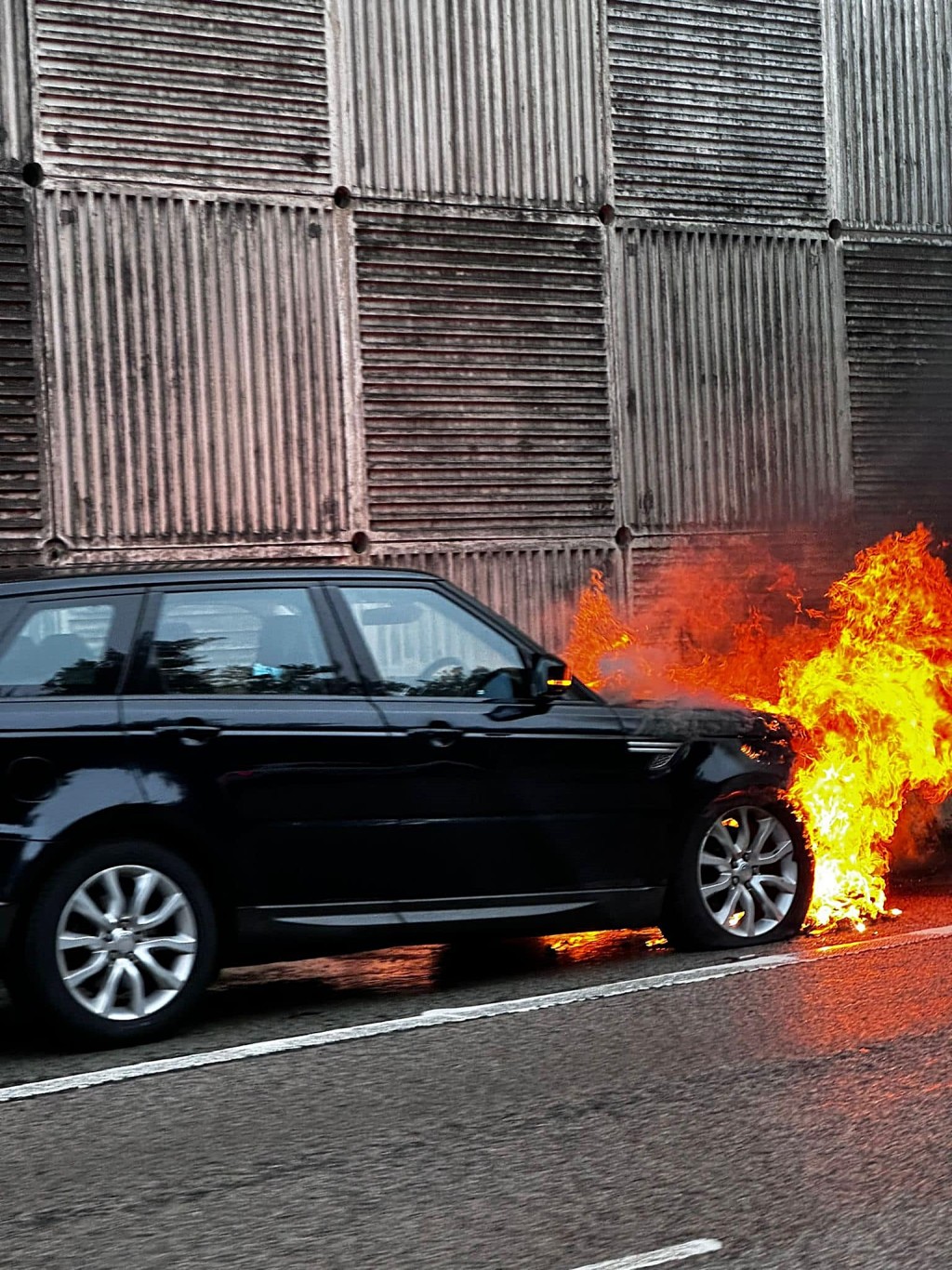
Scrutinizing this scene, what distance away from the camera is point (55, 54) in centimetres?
1230

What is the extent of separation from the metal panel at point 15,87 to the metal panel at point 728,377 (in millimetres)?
4790

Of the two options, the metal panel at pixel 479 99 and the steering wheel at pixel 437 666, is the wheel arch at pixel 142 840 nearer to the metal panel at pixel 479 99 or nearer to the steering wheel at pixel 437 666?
the steering wheel at pixel 437 666

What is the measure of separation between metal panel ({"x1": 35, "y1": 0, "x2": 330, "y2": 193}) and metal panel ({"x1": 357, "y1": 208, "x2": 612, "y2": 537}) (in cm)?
89

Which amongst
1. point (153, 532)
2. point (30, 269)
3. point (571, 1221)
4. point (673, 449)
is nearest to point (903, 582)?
point (673, 449)

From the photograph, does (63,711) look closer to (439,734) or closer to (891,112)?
(439,734)

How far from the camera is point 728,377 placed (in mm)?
15070

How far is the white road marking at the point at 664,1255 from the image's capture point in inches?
164

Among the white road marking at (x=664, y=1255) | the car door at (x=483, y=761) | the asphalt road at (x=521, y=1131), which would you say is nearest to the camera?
the white road marking at (x=664, y=1255)

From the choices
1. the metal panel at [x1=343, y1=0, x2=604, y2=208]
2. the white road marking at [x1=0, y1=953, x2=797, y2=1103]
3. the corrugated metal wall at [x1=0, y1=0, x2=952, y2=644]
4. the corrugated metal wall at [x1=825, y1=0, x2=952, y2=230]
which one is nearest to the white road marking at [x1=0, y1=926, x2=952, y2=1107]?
the white road marking at [x1=0, y1=953, x2=797, y2=1103]

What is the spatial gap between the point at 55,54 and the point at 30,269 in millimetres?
1483

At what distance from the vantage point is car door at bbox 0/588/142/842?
6547 millimetres

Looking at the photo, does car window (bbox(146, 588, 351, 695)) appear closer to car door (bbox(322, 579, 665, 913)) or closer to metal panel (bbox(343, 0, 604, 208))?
car door (bbox(322, 579, 665, 913))

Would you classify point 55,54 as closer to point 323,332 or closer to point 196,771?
point 323,332

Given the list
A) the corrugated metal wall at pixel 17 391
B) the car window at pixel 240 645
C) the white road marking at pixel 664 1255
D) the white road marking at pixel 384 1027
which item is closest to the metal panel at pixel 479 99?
the corrugated metal wall at pixel 17 391
